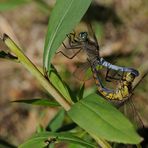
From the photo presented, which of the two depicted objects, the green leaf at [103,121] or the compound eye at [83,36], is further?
the compound eye at [83,36]

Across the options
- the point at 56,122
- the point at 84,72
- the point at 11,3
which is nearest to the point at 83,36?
the point at 84,72

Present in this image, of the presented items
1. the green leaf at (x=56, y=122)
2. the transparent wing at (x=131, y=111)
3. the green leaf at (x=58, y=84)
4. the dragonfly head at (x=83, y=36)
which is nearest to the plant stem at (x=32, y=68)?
the green leaf at (x=58, y=84)

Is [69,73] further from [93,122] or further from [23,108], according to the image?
[93,122]

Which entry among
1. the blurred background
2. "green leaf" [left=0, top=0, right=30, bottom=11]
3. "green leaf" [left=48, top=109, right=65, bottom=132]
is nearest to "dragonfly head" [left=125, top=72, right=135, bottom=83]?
"green leaf" [left=48, top=109, right=65, bottom=132]

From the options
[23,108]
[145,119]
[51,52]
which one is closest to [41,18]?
[23,108]

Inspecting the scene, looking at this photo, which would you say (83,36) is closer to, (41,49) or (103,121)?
(103,121)

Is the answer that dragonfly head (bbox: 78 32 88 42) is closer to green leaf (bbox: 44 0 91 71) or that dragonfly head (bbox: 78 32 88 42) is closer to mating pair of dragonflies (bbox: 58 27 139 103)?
mating pair of dragonflies (bbox: 58 27 139 103)

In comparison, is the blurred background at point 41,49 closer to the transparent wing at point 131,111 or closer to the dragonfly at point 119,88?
the transparent wing at point 131,111
